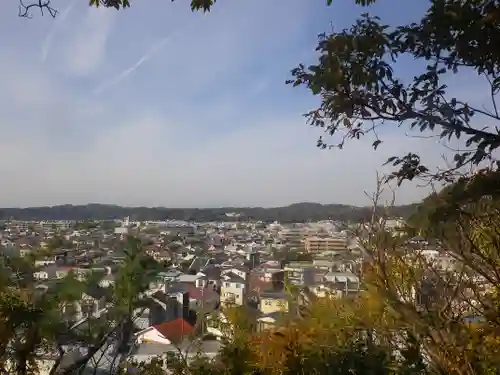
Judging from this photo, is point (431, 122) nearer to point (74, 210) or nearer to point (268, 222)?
point (74, 210)

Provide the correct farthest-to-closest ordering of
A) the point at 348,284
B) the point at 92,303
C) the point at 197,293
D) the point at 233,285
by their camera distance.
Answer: the point at 233,285 → the point at 197,293 → the point at 348,284 → the point at 92,303

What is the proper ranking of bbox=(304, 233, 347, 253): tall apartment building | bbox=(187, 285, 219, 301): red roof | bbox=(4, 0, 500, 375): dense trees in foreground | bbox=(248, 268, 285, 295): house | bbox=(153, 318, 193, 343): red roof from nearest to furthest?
1. bbox=(4, 0, 500, 375): dense trees in foreground
2. bbox=(304, 233, 347, 253): tall apartment building
3. bbox=(153, 318, 193, 343): red roof
4. bbox=(187, 285, 219, 301): red roof
5. bbox=(248, 268, 285, 295): house

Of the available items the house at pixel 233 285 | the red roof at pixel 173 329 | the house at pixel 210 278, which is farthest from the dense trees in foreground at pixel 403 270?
the house at pixel 210 278

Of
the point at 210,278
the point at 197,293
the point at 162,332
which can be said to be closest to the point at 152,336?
the point at 162,332

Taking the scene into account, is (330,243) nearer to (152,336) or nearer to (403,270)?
(152,336)

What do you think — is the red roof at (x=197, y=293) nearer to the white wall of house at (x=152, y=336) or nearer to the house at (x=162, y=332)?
the house at (x=162, y=332)

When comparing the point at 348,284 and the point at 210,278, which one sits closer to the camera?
the point at 348,284

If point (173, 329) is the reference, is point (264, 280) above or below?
below

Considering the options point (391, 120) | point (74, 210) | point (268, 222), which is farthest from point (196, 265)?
point (268, 222)

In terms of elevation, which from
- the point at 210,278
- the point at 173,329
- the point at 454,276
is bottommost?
the point at 210,278

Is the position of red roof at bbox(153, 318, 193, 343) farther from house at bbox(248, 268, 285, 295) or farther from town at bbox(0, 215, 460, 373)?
house at bbox(248, 268, 285, 295)

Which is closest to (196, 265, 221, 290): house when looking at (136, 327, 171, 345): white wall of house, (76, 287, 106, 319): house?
(136, 327, 171, 345): white wall of house
